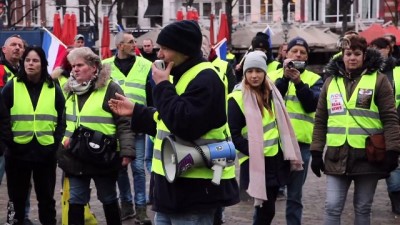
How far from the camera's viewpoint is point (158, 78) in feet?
15.7

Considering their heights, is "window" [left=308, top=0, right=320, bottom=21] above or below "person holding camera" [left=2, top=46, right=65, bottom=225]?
above

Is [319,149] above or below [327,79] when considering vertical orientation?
below

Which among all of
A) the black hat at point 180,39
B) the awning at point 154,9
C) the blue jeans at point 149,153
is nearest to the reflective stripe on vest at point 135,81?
the blue jeans at point 149,153

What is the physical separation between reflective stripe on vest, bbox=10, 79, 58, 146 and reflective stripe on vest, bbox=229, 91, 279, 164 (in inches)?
85.4

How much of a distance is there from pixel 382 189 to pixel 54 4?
2061 inches

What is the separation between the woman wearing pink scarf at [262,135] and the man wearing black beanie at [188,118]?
180cm

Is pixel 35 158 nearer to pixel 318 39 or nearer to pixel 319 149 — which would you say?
pixel 319 149

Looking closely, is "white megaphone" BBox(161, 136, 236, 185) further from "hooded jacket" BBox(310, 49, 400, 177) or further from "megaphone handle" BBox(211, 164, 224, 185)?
"hooded jacket" BBox(310, 49, 400, 177)

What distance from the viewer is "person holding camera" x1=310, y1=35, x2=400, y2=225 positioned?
263 inches

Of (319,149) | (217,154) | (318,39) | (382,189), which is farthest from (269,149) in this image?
(318,39)

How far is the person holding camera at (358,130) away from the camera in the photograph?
668 cm

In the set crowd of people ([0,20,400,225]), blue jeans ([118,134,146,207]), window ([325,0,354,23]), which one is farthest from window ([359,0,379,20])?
blue jeans ([118,134,146,207])

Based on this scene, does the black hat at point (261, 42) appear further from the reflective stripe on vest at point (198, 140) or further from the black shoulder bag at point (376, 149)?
the reflective stripe on vest at point (198, 140)

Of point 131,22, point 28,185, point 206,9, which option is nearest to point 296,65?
point 28,185
